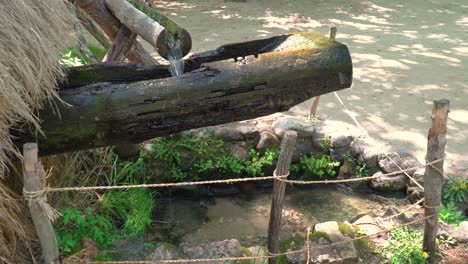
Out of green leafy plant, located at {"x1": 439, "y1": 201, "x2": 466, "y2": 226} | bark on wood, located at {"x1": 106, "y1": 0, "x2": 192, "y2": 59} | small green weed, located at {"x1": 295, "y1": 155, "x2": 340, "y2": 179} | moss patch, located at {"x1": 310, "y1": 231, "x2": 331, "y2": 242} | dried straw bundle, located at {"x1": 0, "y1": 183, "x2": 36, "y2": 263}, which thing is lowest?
small green weed, located at {"x1": 295, "y1": 155, "x2": 340, "y2": 179}

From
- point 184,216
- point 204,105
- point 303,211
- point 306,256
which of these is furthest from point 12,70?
point 303,211

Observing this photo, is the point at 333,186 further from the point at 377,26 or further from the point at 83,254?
the point at 377,26

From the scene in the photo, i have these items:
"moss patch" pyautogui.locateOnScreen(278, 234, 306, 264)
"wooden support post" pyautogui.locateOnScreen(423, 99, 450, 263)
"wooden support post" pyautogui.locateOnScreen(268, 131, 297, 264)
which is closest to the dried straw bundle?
"wooden support post" pyautogui.locateOnScreen(268, 131, 297, 264)

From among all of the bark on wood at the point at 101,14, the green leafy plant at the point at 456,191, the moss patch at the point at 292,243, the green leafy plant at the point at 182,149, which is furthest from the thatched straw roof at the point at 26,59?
A: the green leafy plant at the point at 456,191

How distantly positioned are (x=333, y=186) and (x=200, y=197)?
1.35 metres

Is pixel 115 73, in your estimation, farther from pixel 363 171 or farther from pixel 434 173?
pixel 363 171

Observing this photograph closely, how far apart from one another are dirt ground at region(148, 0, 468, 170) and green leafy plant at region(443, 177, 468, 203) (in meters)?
0.35

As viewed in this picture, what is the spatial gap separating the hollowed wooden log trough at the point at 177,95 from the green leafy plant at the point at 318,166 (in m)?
2.14

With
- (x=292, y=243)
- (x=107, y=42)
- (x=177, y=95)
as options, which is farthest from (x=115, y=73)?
(x=107, y=42)

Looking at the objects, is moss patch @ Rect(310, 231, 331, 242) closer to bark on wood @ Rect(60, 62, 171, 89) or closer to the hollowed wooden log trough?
the hollowed wooden log trough

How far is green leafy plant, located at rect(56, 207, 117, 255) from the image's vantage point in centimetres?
340

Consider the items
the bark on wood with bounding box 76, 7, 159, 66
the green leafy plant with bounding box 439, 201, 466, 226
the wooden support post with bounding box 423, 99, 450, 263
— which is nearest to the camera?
the wooden support post with bounding box 423, 99, 450, 263

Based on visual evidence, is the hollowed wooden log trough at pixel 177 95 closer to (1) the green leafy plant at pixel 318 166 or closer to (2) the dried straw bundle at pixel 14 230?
(2) the dried straw bundle at pixel 14 230

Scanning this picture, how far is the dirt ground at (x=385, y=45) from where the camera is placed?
548cm
